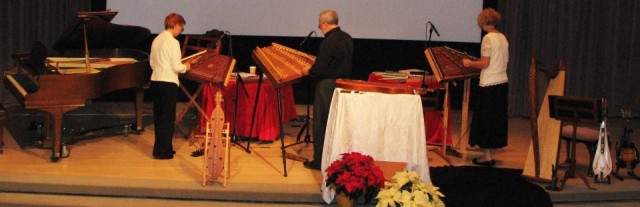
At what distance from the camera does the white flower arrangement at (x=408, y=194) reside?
5562mm

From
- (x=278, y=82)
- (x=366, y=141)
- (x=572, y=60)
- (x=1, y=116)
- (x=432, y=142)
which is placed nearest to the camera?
(x=366, y=141)

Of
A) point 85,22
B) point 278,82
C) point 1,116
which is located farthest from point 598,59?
point 1,116

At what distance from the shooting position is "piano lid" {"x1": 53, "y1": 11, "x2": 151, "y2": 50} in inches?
315

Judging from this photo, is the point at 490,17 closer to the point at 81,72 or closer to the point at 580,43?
the point at 81,72

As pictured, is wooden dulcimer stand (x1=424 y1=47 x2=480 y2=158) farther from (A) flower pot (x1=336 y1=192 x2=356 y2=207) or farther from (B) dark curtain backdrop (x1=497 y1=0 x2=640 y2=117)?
(B) dark curtain backdrop (x1=497 y1=0 x2=640 y2=117)

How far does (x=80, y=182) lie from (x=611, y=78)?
7.71 metres

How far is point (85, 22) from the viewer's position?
795cm

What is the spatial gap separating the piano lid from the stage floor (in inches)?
39.3

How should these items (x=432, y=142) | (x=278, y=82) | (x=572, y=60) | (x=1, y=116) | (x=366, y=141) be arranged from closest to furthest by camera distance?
(x=366, y=141), (x=278, y=82), (x=1, y=116), (x=432, y=142), (x=572, y=60)

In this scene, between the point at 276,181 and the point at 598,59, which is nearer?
the point at 276,181

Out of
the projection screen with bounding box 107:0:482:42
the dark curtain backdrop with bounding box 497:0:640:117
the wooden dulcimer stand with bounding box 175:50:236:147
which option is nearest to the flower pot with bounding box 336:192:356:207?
the wooden dulcimer stand with bounding box 175:50:236:147

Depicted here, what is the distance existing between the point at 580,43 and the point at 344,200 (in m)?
6.43

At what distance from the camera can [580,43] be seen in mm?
11625

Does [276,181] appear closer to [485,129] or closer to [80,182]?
[80,182]
